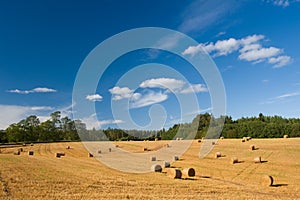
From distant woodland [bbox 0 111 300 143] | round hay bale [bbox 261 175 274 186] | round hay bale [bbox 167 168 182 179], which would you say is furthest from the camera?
distant woodland [bbox 0 111 300 143]

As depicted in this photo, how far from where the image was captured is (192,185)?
1609 cm

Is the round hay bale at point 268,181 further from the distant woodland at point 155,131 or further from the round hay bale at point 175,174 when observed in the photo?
the distant woodland at point 155,131

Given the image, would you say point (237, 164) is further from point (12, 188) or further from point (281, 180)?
point (12, 188)

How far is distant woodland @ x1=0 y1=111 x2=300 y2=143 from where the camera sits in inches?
3061

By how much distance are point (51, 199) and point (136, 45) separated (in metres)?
18.3

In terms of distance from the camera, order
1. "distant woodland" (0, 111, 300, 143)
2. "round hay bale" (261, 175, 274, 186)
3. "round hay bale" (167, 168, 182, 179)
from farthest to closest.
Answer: "distant woodland" (0, 111, 300, 143)
"round hay bale" (167, 168, 182, 179)
"round hay bale" (261, 175, 274, 186)

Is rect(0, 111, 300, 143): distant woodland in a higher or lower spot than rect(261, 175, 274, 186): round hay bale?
higher

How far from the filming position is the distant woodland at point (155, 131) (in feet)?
255

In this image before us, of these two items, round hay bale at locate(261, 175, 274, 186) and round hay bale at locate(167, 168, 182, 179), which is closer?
round hay bale at locate(261, 175, 274, 186)

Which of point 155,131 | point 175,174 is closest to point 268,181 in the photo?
point 175,174

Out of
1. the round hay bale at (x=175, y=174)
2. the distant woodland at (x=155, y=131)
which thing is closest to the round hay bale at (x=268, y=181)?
the round hay bale at (x=175, y=174)

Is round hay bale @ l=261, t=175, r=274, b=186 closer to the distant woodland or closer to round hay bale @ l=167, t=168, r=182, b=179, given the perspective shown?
round hay bale @ l=167, t=168, r=182, b=179

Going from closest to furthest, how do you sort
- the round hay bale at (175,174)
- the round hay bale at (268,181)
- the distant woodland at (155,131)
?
the round hay bale at (268,181)
the round hay bale at (175,174)
the distant woodland at (155,131)

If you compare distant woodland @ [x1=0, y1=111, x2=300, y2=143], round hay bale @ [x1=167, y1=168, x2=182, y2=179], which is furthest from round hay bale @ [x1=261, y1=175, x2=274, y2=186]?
distant woodland @ [x1=0, y1=111, x2=300, y2=143]
